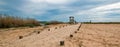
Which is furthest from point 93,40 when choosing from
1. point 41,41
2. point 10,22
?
point 10,22

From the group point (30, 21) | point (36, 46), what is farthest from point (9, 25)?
point (36, 46)

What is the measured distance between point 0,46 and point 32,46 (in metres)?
2.23

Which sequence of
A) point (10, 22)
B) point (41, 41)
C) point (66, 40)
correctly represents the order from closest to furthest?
point (66, 40) → point (41, 41) → point (10, 22)

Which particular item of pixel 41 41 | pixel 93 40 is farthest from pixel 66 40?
pixel 93 40

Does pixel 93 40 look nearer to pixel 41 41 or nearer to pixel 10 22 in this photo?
pixel 41 41

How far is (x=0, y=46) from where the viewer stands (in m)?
9.62

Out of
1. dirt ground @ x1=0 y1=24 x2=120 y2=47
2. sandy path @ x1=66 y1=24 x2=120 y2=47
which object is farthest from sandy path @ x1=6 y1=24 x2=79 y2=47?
sandy path @ x1=66 y1=24 x2=120 y2=47

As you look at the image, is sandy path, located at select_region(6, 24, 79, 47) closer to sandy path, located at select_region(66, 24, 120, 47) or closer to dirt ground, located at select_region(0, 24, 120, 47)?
dirt ground, located at select_region(0, 24, 120, 47)

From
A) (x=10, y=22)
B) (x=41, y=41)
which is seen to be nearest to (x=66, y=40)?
(x=41, y=41)

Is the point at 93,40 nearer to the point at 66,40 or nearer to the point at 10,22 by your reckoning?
the point at 66,40

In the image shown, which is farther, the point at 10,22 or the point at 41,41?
the point at 10,22

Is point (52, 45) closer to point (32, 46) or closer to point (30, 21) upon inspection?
point (32, 46)

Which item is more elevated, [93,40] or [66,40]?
[66,40]

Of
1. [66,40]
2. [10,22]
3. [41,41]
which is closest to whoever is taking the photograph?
[66,40]
